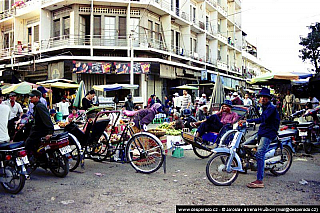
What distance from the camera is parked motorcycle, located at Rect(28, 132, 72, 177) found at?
197 inches

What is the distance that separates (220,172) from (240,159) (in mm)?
555

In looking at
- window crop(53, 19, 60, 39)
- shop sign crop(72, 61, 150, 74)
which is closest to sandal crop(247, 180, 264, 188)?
shop sign crop(72, 61, 150, 74)

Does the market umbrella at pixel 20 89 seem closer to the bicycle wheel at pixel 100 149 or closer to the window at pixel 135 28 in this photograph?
the bicycle wheel at pixel 100 149

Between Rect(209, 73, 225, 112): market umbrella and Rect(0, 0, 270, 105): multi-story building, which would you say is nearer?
Rect(209, 73, 225, 112): market umbrella

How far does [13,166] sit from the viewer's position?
436 centimetres

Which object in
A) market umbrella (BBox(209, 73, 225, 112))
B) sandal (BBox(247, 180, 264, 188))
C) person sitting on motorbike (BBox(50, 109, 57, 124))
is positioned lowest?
sandal (BBox(247, 180, 264, 188))

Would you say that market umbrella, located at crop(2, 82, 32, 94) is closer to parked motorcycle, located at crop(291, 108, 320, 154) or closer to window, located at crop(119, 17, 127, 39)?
window, located at crop(119, 17, 127, 39)

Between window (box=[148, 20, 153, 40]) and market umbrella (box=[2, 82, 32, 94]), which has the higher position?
window (box=[148, 20, 153, 40])

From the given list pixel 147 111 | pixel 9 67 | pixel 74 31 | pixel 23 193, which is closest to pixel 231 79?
pixel 74 31

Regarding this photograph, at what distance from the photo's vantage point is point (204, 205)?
3787 millimetres

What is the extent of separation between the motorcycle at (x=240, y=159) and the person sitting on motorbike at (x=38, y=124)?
3113 mm

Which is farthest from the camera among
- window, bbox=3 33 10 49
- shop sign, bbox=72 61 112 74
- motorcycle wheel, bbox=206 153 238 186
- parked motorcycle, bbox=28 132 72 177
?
window, bbox=3 33 10 49

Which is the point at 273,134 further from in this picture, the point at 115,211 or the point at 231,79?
the point at 231,79

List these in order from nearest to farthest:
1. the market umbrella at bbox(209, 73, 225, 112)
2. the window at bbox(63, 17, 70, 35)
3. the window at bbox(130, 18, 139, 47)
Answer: the market umbrella at bbox(209, 73, 225, 112) → the window at bbox(63, 17, 70, 35) → the window at bbox(130, 18, 139, 47)
